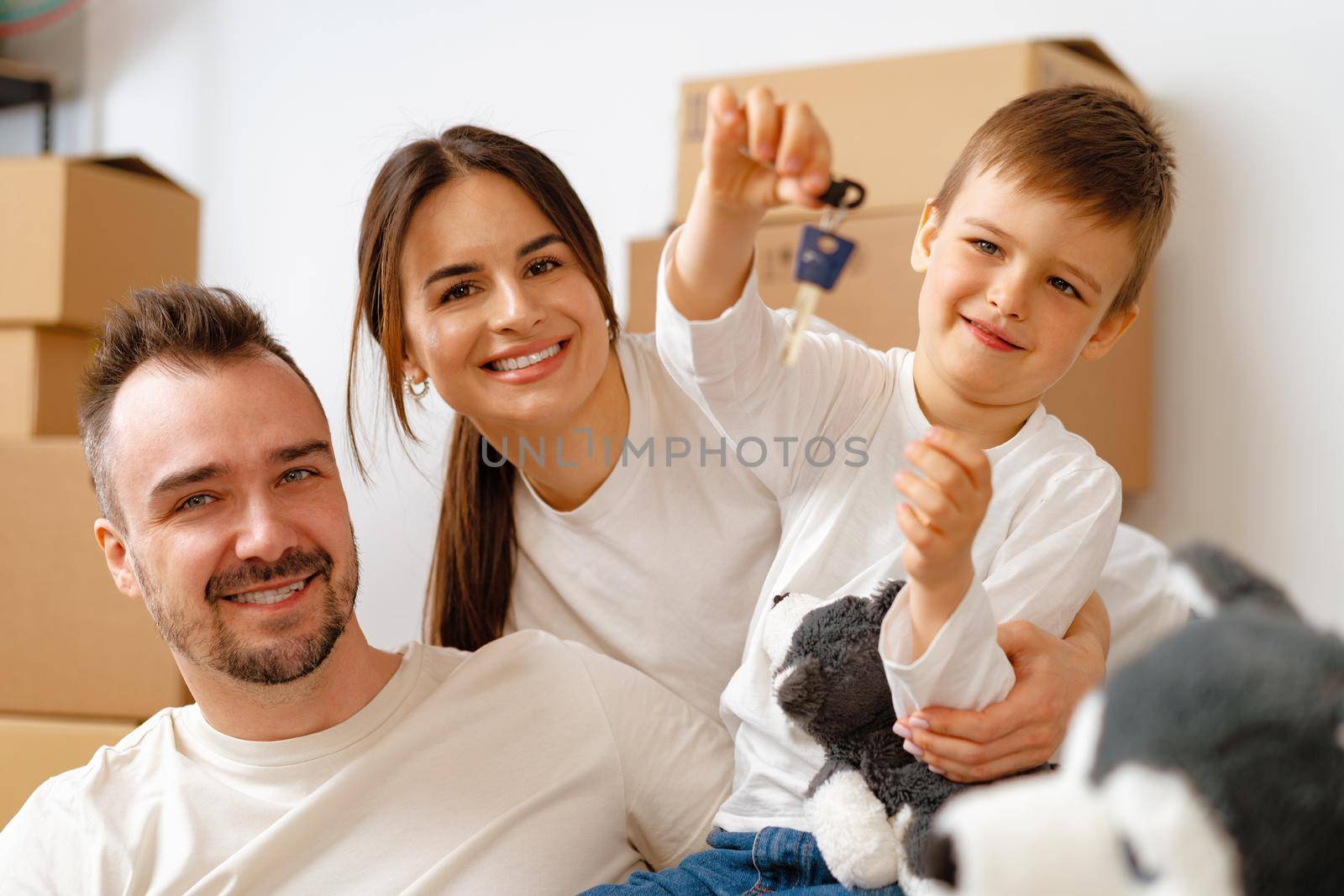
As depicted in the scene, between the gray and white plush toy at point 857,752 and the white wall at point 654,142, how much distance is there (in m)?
0.80

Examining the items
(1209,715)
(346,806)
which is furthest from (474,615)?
(1209,715)

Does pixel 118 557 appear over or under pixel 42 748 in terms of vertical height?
over

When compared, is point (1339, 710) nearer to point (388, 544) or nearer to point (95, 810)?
point (95, 810)

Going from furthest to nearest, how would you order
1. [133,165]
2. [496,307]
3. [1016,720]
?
[133,165], [496,307], [1016,720]

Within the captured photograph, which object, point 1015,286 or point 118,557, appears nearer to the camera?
point 1015,286

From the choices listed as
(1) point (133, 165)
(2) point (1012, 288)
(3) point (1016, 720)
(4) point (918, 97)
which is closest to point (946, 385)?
(2) point (1012, 288)

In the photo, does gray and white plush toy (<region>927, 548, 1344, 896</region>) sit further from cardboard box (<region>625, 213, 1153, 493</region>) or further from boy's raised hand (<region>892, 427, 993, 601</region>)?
cardboard box (<region>625, 213, 1153, 493</region>)

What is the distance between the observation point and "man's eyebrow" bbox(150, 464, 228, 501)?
40.2 inches

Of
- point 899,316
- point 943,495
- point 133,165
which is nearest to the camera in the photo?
point 943,495

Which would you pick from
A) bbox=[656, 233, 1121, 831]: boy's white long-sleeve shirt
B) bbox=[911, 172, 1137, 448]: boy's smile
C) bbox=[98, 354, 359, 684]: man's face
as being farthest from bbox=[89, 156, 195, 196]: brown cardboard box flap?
bbox=[911, 172, 1137, 448]: boy's smile

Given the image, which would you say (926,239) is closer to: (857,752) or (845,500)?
(845,500)

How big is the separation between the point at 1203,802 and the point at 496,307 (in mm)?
897

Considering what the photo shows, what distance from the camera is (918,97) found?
60.5 inches

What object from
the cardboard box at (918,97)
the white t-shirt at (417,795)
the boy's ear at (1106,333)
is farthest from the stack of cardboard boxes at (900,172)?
the white t-shirt at (417,795)
